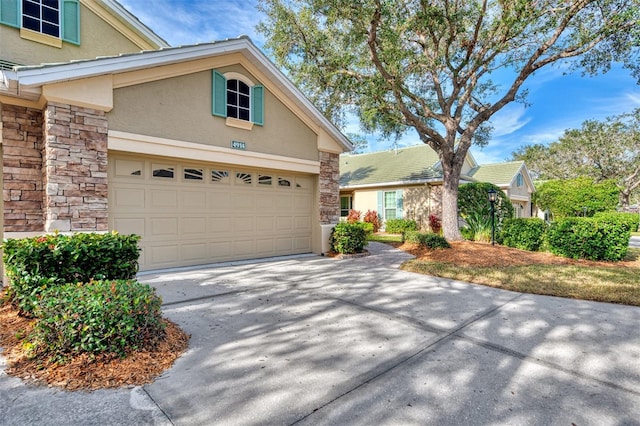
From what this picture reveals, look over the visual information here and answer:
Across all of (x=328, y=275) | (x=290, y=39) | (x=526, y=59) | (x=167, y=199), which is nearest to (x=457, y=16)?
(x=526, y=59)

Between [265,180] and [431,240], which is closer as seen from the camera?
[265,180]

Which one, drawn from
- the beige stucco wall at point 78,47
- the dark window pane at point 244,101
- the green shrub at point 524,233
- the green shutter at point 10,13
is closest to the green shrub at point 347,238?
the dark window pane at point 244,101

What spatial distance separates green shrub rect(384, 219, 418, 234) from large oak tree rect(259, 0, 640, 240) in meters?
5.23

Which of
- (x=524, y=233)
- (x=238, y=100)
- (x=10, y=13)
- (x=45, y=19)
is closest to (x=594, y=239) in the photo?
(x=524, y=233)

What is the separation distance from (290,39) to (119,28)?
5.02 m

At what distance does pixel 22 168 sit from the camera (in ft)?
18.8

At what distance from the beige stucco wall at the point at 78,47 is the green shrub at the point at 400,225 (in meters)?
13.5

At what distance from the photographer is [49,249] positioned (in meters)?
3.94

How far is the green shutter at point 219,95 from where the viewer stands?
7555 millimetres

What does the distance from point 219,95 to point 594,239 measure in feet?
34.1

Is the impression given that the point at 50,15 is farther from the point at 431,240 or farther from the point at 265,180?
the point at 431,240

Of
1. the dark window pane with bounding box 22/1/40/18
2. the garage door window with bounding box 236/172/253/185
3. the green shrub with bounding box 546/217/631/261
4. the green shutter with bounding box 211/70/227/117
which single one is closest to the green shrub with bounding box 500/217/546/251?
the green shrub with bounding box 546/217/631/261

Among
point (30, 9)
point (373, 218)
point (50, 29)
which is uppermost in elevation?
point (30, 9)

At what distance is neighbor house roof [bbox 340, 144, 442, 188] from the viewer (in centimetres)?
1761
